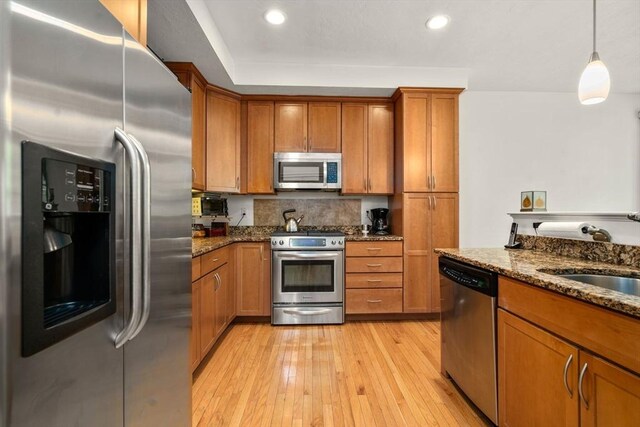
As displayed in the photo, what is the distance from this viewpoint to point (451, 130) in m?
3.17

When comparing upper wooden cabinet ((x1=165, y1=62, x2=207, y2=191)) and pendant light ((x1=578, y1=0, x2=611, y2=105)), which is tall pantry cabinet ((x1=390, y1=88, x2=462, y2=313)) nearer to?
pendant light ((x1=578, y1=0, x2=611, y2=105))

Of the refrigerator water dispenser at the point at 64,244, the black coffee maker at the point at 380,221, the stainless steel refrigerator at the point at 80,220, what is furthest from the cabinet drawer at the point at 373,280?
the refrigerator water dispenser at the point at 64,244

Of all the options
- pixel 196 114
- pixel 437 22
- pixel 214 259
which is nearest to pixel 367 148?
pixel 437 22

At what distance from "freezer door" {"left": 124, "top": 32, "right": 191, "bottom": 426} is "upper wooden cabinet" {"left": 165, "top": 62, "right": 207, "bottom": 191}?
5.12 ft

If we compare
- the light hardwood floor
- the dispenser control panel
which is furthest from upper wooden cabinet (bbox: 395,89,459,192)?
the dispenser control panel

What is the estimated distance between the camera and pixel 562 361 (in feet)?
3.58

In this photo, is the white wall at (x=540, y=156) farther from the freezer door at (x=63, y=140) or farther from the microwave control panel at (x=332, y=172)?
the freezer door at (x=63, y=140)

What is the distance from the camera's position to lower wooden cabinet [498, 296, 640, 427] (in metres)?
0.89

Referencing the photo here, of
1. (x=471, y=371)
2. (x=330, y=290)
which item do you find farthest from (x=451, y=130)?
(x=471, y=371)

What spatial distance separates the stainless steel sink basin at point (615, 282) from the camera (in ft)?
4.13

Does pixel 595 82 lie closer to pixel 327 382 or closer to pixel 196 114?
pixel 327 382

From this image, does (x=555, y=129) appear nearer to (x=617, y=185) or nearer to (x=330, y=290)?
(x=617, y=185)

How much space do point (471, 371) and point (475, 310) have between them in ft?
1.20

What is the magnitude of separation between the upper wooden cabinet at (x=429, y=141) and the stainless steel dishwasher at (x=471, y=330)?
54.9 inches
